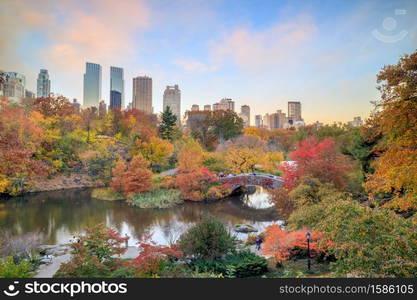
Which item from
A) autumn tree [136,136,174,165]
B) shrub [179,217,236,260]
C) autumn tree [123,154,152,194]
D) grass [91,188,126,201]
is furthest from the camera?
autumn tree [136,136,174,165]

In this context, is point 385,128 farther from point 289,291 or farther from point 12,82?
point 12,82

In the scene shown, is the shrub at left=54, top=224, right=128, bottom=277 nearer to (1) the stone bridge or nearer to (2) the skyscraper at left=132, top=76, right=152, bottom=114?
(1) the stone bridge

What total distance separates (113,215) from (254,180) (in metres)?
8.94

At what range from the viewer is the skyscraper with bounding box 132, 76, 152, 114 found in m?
36.2

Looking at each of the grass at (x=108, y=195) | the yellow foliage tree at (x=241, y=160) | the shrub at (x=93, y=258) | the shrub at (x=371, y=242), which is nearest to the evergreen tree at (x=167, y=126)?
the yellow foliage tree at (x=241, y=160)

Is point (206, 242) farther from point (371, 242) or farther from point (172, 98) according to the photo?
point (172, 98)

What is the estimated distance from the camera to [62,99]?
1025 inches

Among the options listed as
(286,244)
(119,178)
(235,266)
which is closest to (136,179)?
(119,178)

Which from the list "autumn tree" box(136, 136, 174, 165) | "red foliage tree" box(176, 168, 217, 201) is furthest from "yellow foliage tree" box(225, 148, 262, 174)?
"autumn tree" box(136, 136, 174, 165)

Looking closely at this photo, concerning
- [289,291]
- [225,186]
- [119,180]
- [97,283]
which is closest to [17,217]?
[119,180]

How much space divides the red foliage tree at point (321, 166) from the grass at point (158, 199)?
7.06 m

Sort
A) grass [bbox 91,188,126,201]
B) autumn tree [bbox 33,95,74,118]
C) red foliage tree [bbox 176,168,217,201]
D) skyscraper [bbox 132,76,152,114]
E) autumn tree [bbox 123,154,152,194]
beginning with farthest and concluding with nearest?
1. skyscraper [bbox 132,76,152,114]
2. autumn tree [bbox 33,95,74,118]
3. grass [bbox 91,188,126,201]
4. red foliage tree [bbox 176,168,217,201]
5. autumn tree [bbox 123,154,152,194]

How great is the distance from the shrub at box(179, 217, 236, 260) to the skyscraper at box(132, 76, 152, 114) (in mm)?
29793

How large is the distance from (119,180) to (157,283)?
620 inches
